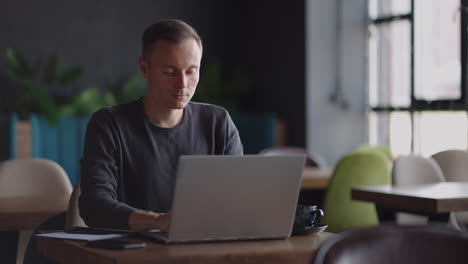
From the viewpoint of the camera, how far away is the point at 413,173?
448cm

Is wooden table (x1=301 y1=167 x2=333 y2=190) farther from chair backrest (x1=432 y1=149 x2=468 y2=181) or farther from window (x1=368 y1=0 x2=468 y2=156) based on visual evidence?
window (x1=368 y1=0 x2=468 y2=156)

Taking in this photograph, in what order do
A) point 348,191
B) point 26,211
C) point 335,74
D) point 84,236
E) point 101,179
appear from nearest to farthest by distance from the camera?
point 84,236
point 101,179
point 26,211
point 348,191
point 335,74

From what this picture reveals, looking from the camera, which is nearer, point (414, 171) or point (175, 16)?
point (414, 171)

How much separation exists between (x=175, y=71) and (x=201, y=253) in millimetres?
688

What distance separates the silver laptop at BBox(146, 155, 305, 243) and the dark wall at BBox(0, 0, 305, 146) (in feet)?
19.2

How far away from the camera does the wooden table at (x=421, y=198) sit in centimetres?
347

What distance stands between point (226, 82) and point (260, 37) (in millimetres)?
634

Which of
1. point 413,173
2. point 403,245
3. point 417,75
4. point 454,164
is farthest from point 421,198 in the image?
point 417,75

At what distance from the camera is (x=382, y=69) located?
25.5ft

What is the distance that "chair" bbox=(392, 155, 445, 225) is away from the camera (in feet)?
14.6

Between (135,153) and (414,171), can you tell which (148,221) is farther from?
(414,171)

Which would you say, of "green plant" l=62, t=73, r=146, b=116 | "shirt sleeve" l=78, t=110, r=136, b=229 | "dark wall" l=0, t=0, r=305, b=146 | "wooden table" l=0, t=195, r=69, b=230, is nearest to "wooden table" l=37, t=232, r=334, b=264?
"shirt sleeve" l=78, t=110, r=136, b=229

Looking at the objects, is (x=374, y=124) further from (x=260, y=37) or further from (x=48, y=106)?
(x=48, y=106)

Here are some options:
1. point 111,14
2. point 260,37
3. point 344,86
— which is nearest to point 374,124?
point 344,86
